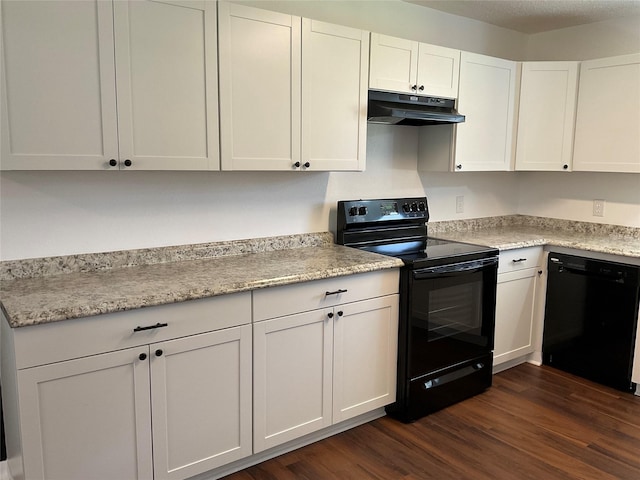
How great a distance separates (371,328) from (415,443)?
0.61 meters

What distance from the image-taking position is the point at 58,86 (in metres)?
2.01

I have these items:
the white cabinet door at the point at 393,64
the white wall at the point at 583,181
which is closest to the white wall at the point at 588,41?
the white wall at the point at 583,181

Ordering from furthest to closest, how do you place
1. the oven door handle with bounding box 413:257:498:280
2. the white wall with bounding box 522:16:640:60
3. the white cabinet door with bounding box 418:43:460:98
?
the white wall with bounding box 522:16:640:60, the white cabinet door with bounding box 418:43:460:98, the oven door handle with bounding box 413:257:498:280

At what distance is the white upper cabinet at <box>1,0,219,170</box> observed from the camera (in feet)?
6.41

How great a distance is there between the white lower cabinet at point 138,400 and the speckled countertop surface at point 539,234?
6.11 ft

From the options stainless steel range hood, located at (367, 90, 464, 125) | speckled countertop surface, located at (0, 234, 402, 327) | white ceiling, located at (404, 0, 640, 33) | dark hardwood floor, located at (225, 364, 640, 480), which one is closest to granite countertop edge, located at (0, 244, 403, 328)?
speckled countertop surface, located at (0, 234, 402, 327)

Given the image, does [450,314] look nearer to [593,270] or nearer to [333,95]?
[593,270]

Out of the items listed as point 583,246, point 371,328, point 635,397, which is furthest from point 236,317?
point 635,397

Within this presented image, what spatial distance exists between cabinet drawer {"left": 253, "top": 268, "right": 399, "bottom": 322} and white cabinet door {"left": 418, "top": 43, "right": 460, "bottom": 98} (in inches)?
46.1

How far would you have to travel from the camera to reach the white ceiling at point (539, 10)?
337 cm

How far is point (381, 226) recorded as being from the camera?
10.8ft

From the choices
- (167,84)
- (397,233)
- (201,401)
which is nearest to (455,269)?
(397,233)

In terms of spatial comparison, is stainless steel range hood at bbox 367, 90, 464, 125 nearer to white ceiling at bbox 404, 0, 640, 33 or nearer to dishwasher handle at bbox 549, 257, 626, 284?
white ceiling at bbox 404, 0, 640, 33

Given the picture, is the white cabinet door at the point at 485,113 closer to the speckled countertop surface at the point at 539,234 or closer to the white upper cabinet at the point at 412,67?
the white upper cabinet at the point at 412,67
